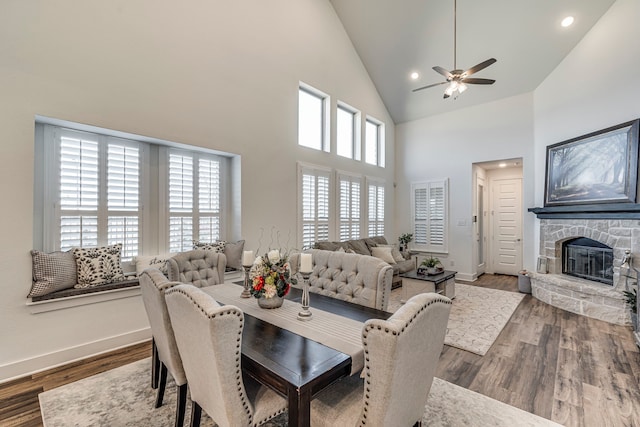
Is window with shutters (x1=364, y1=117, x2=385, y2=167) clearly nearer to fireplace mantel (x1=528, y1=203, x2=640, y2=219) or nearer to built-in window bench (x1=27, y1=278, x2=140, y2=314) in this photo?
fireplace mantel (x1=528, y1=203, x2=640, y2=219)

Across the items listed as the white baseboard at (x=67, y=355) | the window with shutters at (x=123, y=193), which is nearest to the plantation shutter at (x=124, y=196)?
the window with shutters at (x=123, y=193)

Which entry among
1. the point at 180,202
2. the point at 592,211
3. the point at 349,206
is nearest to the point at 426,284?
the point at 349,206

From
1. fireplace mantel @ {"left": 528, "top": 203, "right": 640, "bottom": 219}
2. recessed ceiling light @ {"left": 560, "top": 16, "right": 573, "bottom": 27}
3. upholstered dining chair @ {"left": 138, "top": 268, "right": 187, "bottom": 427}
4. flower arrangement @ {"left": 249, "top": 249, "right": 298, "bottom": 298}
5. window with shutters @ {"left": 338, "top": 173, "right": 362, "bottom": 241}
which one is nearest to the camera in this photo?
upholstered dining chair @ {"left": 138, "top": 268, "right": 187, "bottom": 427}

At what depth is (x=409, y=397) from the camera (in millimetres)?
1264

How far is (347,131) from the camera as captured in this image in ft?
20.8

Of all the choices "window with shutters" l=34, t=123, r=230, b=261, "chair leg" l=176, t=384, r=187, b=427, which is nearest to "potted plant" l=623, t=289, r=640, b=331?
"chair leg" l=176, t=384, r=187, b=427

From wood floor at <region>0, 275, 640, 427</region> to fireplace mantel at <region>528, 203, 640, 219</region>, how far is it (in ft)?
4.91

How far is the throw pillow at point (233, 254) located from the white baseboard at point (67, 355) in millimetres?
1247

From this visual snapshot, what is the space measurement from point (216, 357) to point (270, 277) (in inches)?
31.2

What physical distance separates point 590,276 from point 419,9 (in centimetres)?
517

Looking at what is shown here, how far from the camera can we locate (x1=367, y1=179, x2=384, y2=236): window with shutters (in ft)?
22.0

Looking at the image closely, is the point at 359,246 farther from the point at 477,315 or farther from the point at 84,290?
the point at 84,290

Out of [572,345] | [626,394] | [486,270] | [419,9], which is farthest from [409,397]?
[486,270]

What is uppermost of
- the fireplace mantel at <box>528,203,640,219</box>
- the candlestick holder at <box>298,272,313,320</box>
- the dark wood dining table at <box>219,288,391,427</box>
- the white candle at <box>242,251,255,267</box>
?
the fireplace mantel at <box>528,203,640,219</box>
